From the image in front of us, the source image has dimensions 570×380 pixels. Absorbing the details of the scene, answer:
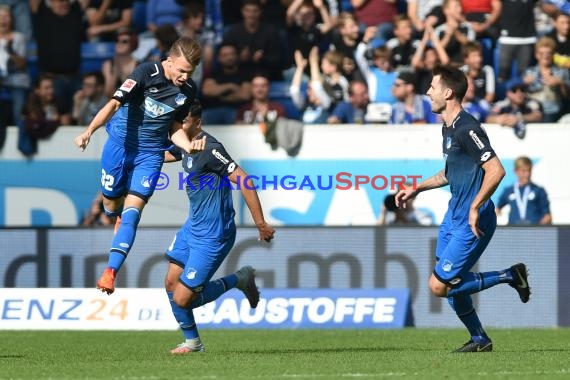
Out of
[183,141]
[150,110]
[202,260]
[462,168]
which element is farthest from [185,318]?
[462,168]

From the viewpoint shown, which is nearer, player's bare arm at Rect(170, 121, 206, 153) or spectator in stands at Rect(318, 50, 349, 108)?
player's bare arm at Rect(170, 121, 206, 153)

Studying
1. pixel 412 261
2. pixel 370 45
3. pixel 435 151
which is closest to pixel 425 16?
pixel 370 45

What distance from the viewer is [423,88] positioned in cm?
1852

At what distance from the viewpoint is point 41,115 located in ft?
59.8

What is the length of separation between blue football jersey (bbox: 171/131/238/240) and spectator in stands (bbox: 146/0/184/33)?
8.94 metres

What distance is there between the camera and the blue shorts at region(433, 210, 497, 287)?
10617 mm

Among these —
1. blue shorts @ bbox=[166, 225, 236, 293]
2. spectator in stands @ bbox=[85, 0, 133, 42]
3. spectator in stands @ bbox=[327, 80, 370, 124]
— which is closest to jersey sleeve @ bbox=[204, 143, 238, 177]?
blue shorts @ bbox=[166, 225, 236, 293]

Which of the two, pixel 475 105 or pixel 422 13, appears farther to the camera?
pixel 422 13

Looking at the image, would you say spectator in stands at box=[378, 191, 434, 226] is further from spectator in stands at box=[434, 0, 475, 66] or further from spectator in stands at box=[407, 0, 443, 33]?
spectator in stands at box=[407, 0, 443, 33]

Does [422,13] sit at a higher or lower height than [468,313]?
higher

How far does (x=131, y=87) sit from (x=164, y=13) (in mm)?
9037

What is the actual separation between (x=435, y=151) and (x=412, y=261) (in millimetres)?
1760

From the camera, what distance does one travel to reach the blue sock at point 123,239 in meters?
11.1

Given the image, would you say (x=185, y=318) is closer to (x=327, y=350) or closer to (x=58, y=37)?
(x=327, y=350)
